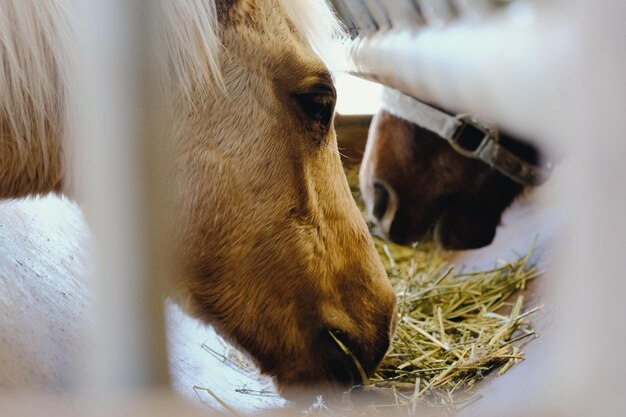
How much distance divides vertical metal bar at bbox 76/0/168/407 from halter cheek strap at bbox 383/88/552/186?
1761 mm

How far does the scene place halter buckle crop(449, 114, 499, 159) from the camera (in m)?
2.43

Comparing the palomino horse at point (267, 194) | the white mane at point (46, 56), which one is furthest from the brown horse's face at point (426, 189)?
the white mane at point (46, 56)

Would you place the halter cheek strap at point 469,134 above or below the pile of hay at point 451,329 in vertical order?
above

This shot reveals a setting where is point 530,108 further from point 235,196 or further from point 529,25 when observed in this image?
point 235,196

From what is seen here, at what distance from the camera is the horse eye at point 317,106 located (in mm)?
1368

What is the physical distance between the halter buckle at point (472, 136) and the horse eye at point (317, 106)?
3.66 ft

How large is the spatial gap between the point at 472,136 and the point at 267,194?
52.8 inches

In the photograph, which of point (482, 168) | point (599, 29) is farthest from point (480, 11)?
point (482, 168)

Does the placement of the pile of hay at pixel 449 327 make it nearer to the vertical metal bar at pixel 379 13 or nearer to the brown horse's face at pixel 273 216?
the brown horse's face at pixel 273 216

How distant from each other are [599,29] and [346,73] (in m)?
1.17

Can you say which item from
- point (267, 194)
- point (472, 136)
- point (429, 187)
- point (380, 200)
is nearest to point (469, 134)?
point (472, 136)

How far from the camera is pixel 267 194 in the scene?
1.34 metres

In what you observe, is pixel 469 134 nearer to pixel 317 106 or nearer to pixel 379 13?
pixel 379 13

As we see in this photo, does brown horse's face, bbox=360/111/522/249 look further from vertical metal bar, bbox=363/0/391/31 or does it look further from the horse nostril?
vertical metal bar, bbox=363/0/391/31
